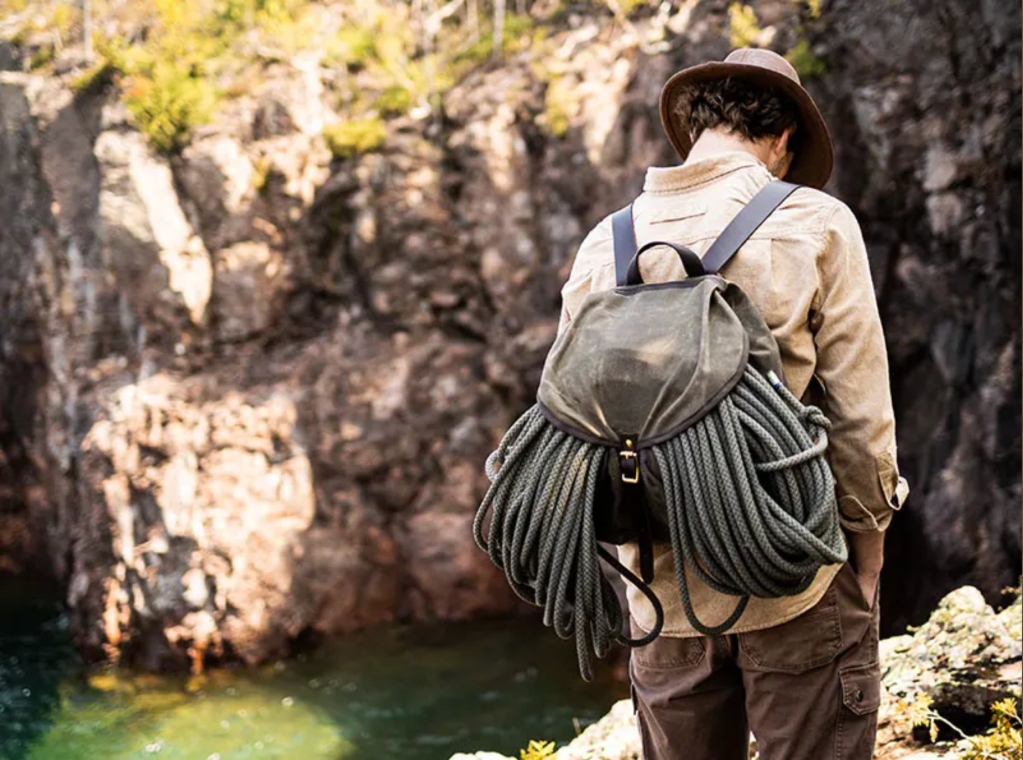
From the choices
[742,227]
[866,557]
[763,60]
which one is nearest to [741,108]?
[763,60]

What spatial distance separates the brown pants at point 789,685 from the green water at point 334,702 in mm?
5109

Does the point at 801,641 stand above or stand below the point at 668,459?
below

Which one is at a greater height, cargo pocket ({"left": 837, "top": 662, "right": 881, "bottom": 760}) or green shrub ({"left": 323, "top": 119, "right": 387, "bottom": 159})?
green shrub ({"left": 323, "top": 119, "right": 387, "bottom": 159})

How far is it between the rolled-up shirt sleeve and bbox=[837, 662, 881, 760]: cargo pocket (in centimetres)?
34

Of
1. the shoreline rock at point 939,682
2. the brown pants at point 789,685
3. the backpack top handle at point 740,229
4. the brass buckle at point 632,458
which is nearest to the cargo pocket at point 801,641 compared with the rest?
the brown pants at point 789,685

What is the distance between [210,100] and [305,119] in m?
0.93

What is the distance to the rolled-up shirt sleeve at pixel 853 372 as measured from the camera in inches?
68.1

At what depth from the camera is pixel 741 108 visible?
195cm

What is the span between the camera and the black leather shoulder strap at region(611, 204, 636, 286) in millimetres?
1859

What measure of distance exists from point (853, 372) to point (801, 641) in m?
0.55

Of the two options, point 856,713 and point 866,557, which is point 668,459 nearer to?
point 866,557

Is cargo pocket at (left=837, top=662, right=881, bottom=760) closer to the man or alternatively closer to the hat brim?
the man

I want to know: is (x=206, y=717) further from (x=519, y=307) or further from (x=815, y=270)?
(x=815, y=270)

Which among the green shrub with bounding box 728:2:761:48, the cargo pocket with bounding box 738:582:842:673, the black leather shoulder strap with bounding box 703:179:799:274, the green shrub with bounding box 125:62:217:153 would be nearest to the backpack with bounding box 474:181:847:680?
the black leather shoulder strap with bounding box 703:179:799:274
